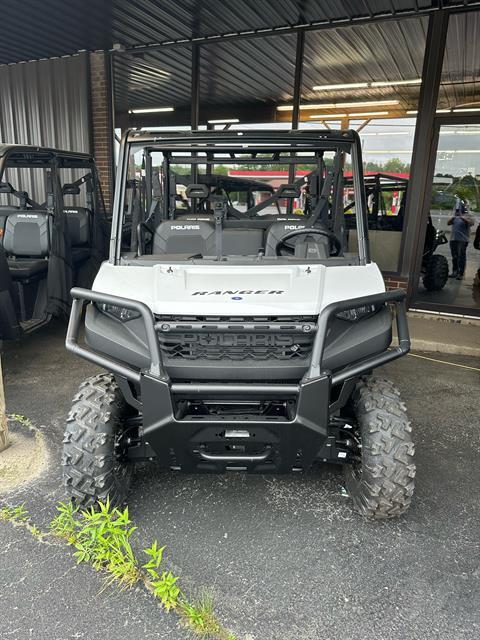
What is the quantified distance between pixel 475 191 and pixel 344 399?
5582 millimetres

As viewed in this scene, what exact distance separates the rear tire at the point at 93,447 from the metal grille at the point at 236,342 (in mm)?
475

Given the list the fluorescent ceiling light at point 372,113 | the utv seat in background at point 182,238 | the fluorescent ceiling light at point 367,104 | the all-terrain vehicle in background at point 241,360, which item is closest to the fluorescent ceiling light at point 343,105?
the fluorescent ceiling light at point 367,104

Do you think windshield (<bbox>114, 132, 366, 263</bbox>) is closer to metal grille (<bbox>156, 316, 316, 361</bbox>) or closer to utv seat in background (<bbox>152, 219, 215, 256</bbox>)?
utv seat in background (<bbox>152, 219, 215, 256</bbox>)

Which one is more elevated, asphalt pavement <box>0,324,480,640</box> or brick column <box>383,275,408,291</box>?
brick column <box>383,275,408,291</box>

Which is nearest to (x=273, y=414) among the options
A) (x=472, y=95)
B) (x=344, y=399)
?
(x=344, y=399)

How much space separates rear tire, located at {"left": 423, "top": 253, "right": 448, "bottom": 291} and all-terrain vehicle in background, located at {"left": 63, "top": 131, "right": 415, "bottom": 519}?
15.8ft

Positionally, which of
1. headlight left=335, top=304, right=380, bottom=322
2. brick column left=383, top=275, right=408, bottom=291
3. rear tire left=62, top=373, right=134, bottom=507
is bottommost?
rear tire left=62, top=373, right=134, bottom=507

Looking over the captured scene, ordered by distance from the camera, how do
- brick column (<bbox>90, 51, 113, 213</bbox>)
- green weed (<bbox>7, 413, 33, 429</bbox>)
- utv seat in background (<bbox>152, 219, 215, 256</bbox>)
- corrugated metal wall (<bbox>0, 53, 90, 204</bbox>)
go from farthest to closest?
1. corrugated metal wall (<bbox>0, 53, 90, 204</bbox>)
2. brick column (<bbox>90, 51, 113, 213</bbox>)
3. green weed (<bbox>7, 413, 33, 429</bbox>)
4. utv seat in background (<bbox>152, 219, 215, 256</bbox>)

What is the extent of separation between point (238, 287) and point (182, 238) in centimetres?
89

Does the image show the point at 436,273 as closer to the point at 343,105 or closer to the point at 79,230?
the point at 343,105

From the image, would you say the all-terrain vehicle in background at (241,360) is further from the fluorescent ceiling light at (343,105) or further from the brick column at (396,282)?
the fluorescent ceiling light at (343,105)

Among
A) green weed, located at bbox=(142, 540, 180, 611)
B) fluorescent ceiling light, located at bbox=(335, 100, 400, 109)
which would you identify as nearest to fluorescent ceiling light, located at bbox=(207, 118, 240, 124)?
fluorescent ceiling light, located at bbox=(335, 100, 400, 109)

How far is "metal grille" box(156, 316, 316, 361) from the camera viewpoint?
7.45 ft

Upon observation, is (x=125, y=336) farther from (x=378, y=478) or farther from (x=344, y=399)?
(x=378, y=478)
